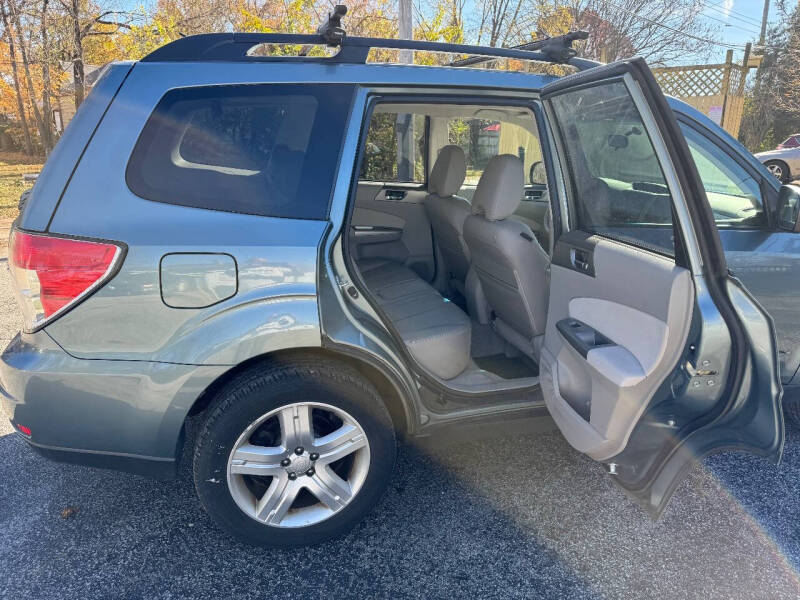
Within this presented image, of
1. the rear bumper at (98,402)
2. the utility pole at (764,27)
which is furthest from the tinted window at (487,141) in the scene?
the utility pole at (764,27)

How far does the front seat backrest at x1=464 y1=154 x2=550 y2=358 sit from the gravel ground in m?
0.73

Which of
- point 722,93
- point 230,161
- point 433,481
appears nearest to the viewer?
point 230,161

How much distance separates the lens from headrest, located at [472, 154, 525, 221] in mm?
2635

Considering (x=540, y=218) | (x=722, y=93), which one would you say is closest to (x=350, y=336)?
(x=540, y=218)

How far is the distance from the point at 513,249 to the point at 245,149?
4.27 feet

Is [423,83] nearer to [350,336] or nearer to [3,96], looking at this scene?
[350,336]

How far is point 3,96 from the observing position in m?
28.1

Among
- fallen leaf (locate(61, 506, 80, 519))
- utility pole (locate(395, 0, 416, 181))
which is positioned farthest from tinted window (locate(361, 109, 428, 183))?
fallen leaf (locate(61, 506, 80, 519))

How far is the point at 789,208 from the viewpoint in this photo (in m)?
2.24

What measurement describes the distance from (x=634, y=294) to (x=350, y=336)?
101cm

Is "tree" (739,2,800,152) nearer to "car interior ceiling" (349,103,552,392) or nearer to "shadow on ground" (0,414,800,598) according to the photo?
"car interior ceiling" (349,103,552,392)

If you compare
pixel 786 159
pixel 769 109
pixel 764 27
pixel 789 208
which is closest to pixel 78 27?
pixel 789 208

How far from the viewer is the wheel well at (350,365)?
199 cm

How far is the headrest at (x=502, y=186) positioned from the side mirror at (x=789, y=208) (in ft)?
3.53
